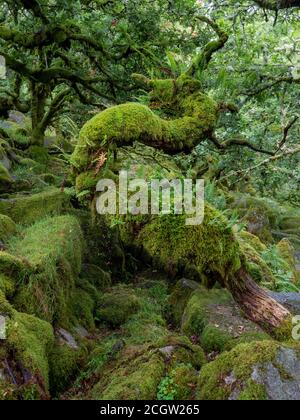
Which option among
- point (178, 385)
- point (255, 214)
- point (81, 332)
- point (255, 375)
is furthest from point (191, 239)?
point (255, 214)

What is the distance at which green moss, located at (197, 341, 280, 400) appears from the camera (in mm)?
4242

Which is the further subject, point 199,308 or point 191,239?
point 199,308

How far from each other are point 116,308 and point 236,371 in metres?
3.45

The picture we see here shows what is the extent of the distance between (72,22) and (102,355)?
22.1ft

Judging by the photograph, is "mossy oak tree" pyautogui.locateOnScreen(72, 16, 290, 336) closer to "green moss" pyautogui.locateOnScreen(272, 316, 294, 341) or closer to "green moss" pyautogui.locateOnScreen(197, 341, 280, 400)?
"green moss" pyautogui.locateOnScreen(272, 316, 294, 341)

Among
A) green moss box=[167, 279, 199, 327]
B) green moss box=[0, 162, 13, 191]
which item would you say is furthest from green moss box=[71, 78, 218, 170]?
green moss box=[0, 162, 13, 191]

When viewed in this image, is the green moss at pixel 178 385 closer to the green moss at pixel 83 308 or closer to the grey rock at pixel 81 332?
the grey rock at pixel 81 332

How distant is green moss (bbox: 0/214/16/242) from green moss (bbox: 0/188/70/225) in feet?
2.26

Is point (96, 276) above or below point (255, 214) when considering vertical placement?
below

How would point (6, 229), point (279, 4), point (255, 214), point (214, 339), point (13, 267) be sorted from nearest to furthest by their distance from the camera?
point (279, 4) < point (13, 267) < point (214, 339) < point (6, 229) < point (255, 214)

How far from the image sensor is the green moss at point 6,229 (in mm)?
7203

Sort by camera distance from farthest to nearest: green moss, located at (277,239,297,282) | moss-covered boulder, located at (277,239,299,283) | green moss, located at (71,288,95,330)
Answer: green moss, located at (277,239,297,282) < moss-covered boulder, located at (277,239,299,283) < green moss, located at (71,288,95,330)

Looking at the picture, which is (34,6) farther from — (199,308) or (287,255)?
(287,255)

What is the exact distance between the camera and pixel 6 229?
746 centimetres
